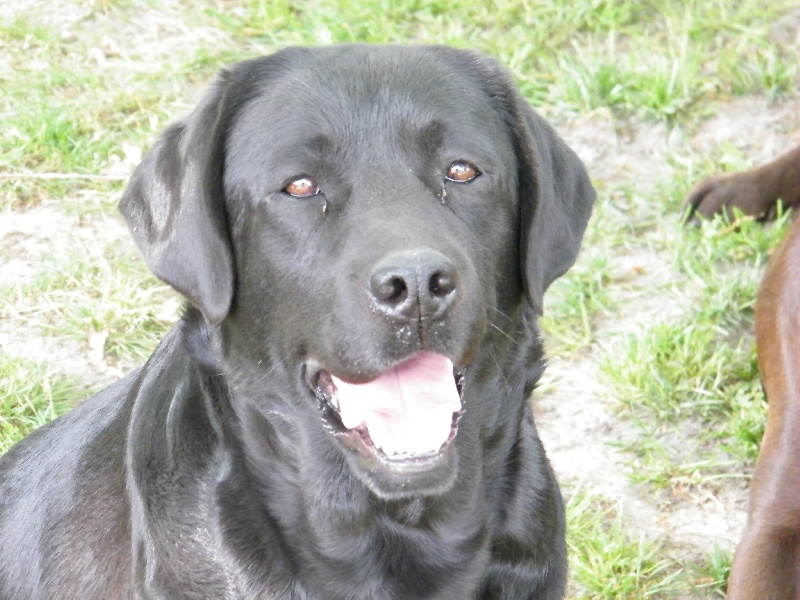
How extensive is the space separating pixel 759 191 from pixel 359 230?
10.4 feet

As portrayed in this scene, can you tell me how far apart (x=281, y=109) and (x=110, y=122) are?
3.11 m

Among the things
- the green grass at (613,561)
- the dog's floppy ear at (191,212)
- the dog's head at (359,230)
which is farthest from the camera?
the green grass at (613,561)

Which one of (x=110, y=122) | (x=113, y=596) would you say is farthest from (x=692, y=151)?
(x=113, y=596)

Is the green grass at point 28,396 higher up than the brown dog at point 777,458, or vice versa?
the brown dog at point 777,458

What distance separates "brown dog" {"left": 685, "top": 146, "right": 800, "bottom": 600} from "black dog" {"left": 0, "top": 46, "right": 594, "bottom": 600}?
0.92m

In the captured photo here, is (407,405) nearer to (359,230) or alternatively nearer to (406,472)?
(406,472)

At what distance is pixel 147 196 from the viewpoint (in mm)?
2803

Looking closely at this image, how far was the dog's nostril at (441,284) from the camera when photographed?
2.45 metres

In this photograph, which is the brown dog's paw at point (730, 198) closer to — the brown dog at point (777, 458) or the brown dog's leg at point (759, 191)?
the brown dog's leg at point (759, 191)

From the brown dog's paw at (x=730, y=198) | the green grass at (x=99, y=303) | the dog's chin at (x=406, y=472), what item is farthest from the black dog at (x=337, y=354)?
the brown dog's paw at (x=730, y=198)

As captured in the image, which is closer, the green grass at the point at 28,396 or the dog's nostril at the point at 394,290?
the dog's nostril at the point at 394,290

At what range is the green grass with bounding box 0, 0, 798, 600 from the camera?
430 centimetres

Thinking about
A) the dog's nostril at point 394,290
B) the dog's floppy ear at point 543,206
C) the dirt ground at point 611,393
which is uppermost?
the dog's nostril at point 394,290

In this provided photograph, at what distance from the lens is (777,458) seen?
384 centimetres
